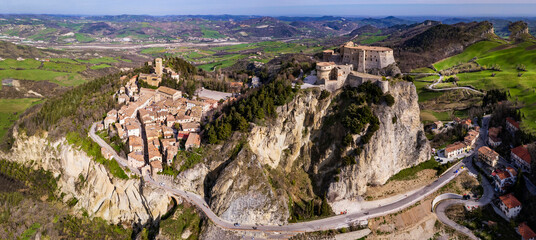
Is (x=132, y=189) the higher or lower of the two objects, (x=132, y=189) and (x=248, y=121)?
the lower

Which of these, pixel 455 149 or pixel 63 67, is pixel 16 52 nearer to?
pixel 63 67

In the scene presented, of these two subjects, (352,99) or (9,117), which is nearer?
(352,99)

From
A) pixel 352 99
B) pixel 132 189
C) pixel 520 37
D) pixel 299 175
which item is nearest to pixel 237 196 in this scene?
pixel 299 175

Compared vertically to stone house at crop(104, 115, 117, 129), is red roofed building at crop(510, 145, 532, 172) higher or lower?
lower

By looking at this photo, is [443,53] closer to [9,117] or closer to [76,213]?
[76,213]

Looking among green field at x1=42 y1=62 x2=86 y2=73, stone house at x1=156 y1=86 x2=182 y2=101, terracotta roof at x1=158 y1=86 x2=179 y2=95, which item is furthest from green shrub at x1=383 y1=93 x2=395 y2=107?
green field at x1=42 y1=62 x2=86 y2=73

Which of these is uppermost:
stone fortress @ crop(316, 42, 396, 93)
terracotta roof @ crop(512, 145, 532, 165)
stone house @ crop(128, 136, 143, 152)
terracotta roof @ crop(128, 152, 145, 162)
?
stone fortress @ crop(316, 42, 396, 93)

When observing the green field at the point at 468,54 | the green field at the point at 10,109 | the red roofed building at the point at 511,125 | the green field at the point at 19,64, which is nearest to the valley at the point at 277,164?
the red roofed building at the point at 511,125

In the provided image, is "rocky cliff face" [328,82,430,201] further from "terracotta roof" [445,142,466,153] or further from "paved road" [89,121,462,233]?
"terracotta roof" [445,142,466,153]

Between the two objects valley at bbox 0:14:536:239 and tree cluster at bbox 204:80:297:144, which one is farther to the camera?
tree cluster at bbox 204:80:297:144
